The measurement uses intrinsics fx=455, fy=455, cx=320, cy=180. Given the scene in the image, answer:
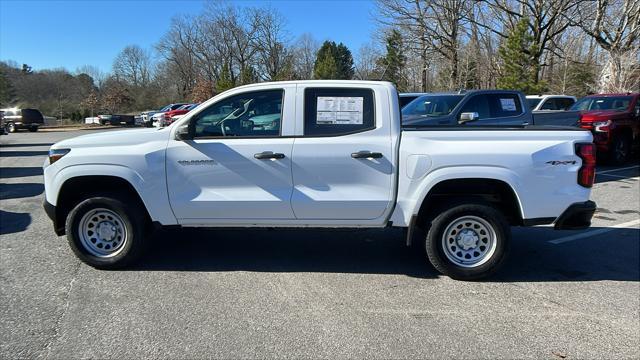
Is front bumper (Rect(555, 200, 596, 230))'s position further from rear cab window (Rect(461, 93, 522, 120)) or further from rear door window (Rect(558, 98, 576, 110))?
rear door window (Rect(558, 98, 576, 110))

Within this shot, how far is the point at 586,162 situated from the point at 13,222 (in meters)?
7.65

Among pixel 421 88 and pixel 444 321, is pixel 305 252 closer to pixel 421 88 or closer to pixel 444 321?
pixel 444 321

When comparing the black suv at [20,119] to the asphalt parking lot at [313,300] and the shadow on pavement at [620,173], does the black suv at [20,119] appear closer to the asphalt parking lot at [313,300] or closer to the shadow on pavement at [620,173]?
the asphalt parking lot at [313,300]

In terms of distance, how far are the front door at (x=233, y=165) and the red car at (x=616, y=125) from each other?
31.6 ft

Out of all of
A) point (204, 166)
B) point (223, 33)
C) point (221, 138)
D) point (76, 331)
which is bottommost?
point (76, 331)

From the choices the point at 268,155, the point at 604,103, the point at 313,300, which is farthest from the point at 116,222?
the point at 604,103

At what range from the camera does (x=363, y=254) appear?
17.6 ft

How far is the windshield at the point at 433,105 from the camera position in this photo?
9.97 m

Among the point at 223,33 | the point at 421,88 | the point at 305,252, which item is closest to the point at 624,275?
the point at 305,252

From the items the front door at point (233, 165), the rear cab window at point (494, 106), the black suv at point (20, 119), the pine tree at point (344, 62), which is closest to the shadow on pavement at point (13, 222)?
the front door at point (233, 165)

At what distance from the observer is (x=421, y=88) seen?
134 ft

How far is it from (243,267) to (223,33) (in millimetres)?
61658

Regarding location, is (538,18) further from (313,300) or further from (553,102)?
(313,300)

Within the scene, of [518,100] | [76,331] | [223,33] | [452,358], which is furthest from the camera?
[223,33]
